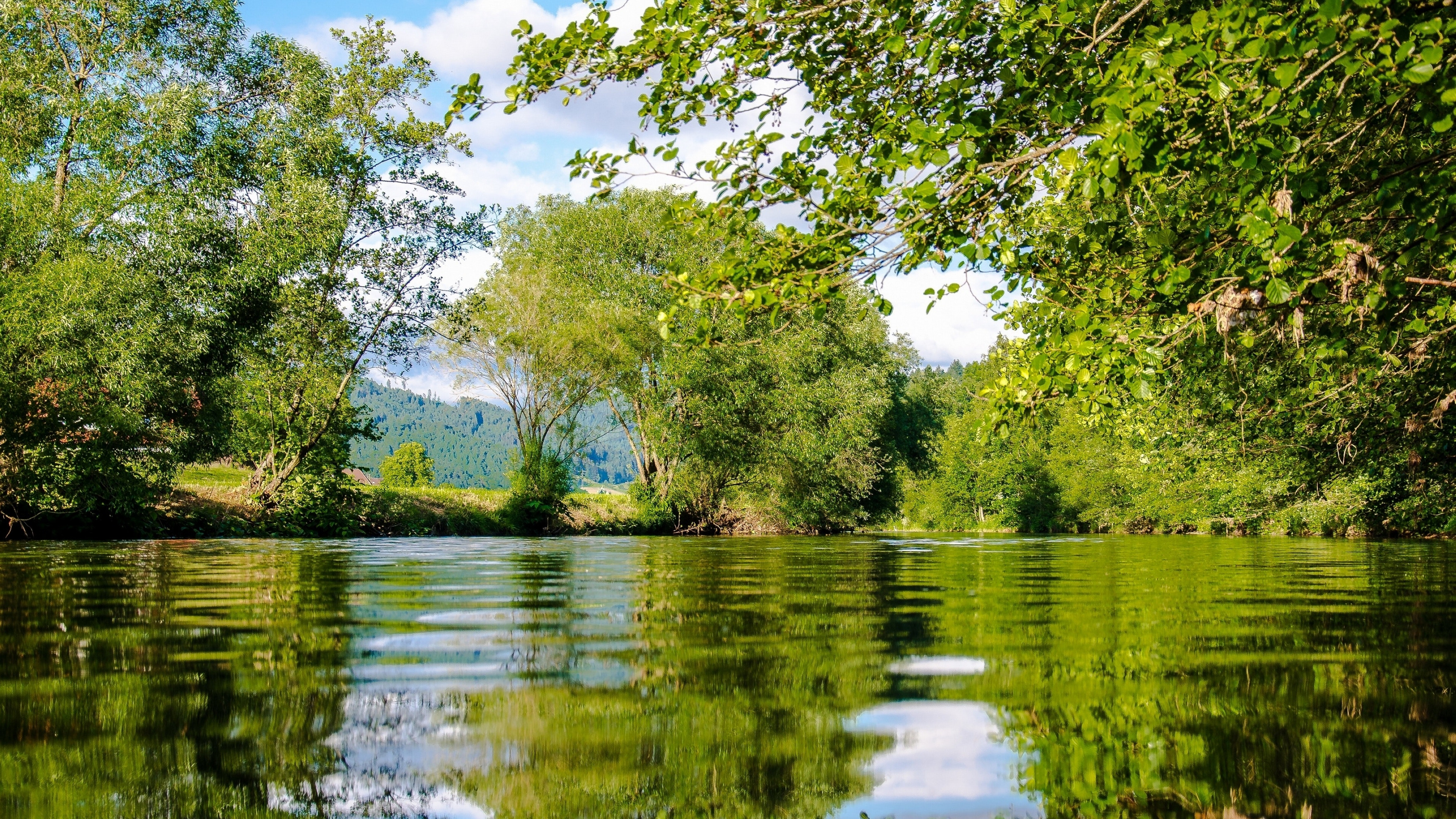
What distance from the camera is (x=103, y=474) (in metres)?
23.0

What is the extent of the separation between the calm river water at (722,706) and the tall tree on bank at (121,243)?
1653cm

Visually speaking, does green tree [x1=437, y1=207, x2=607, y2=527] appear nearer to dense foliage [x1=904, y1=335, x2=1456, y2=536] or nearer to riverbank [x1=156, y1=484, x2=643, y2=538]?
riverbank [x1=156, y1=484, x2=643, y2=538]

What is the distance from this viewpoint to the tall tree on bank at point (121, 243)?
70.6 ft

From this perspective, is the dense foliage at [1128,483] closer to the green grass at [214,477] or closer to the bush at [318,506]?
the bush at [318,506]

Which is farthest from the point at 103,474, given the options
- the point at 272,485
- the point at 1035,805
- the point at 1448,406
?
the point at 1448,406

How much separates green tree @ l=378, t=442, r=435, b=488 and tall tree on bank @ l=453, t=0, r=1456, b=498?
4638 inches

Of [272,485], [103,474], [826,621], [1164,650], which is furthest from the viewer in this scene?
[272,485]

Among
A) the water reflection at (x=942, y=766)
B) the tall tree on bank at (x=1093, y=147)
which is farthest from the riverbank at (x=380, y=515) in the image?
the water reflection at (x=942, y=766)

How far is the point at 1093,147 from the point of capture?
5570 mm

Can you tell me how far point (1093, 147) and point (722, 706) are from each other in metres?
4.10

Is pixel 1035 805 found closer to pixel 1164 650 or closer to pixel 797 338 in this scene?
pixel 1164 650

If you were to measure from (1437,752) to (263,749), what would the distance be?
338cm

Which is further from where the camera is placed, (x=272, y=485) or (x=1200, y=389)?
(x=272, y=485)

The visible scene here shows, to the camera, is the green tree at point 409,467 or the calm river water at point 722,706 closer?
the calm river water at point 722,706
